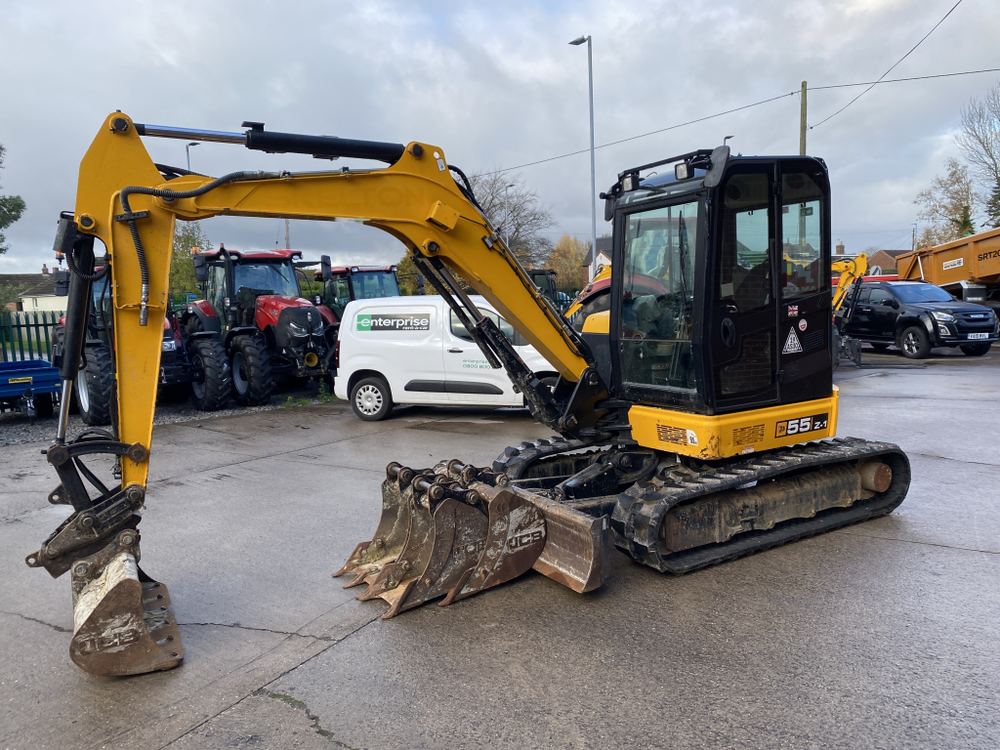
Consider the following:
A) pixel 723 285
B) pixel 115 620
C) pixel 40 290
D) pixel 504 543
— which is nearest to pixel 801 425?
pixel 723 285

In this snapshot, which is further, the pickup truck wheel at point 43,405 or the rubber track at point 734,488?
the pickup truck wheel at point 43,405

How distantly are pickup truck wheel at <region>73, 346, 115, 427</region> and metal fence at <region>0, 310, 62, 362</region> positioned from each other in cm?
272

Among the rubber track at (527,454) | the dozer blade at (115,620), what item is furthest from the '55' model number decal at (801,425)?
the dozer blade at (115,620)

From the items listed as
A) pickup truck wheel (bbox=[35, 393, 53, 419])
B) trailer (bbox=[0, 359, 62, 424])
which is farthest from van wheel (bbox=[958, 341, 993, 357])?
pickup truck wheel (bbox=[35, 393, 53, 419])

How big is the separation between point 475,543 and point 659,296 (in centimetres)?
230

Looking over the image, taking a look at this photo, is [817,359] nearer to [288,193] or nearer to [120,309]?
[288,193]

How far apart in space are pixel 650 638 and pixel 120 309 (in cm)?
335

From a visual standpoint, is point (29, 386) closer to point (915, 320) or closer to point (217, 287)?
point (217, 287)

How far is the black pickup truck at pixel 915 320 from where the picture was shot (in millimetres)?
17766

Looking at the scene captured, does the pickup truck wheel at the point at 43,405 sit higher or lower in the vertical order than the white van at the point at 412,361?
lower

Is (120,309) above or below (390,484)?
above

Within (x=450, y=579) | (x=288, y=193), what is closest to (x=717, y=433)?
(x=450, y=579)

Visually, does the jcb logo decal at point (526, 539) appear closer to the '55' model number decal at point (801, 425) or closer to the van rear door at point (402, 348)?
the '55' model number decal at point (801, 425)

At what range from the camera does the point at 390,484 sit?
493cm
